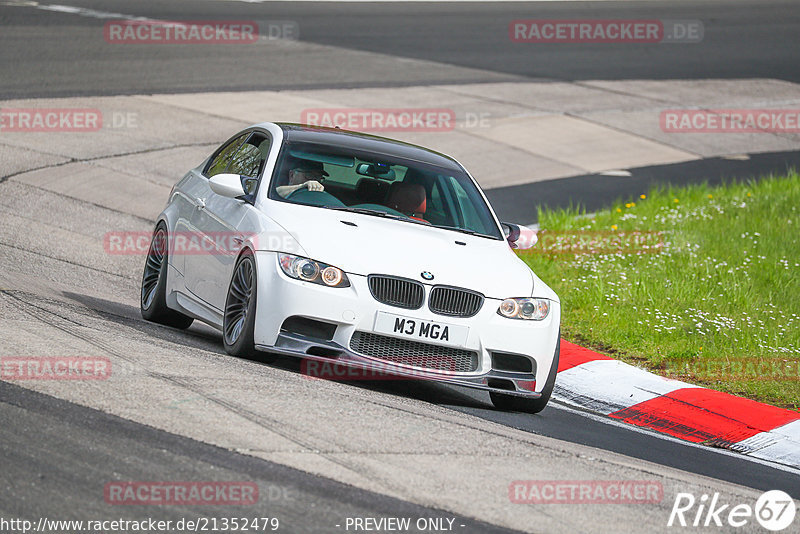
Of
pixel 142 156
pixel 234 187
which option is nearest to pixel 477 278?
pixel 234 187

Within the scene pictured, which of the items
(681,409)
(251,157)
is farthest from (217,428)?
(681,409)

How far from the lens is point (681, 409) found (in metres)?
8.49

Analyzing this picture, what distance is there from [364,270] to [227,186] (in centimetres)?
134

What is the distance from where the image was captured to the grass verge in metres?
9.67

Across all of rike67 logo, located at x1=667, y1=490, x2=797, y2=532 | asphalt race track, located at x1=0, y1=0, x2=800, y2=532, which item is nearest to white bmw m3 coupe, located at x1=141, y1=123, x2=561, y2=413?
asphalt race track, located at x1=0, y1=0, x2=800, y2=532

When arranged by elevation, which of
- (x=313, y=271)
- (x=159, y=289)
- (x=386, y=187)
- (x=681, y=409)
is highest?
(x=386, y=187)

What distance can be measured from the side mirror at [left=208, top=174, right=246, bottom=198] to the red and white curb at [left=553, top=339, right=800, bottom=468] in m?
2.69

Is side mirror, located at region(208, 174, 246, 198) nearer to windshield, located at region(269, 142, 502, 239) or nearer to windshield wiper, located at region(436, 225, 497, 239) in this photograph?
windshield, located at region(269, 142, 502, 239)

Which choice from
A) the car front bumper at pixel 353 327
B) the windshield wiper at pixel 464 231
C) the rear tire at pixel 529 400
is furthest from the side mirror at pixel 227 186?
the rear tire at pixel 529 400

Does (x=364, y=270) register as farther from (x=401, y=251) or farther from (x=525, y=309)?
(x=525, y=309)

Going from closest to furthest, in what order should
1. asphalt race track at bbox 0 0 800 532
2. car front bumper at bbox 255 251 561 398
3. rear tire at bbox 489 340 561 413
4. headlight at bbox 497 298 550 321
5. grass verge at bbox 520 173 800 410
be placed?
asphalt race track at bbox 0 0 800 532 → car front bumper at bbox 255 251 561 398 → headlight at bbox 497 298 550 321 → rear tire at bbox 489 340 561 413 → grass verge at bbox 520 173 800 410

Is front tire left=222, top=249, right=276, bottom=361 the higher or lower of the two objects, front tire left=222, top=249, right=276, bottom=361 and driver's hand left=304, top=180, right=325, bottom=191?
the lower

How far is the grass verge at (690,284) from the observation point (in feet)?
31.7

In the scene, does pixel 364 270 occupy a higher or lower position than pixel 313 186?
lower
